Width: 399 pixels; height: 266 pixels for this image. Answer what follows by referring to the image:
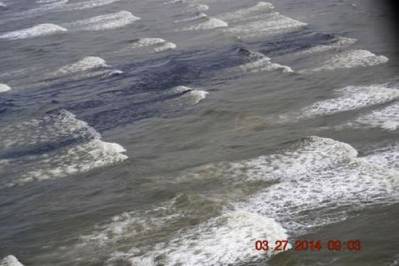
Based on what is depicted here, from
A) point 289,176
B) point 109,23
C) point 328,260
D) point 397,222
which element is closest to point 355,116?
point 289,176

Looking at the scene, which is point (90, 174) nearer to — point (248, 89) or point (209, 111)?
point (209, 111)

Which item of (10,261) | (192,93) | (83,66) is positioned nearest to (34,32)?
(83,66)

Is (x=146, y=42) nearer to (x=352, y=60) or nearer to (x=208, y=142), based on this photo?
(x=352, y=60)

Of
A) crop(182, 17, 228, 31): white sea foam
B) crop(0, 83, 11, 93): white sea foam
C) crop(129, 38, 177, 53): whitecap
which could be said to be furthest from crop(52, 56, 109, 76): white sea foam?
crop(182, 17, 228, 31): white sea foam

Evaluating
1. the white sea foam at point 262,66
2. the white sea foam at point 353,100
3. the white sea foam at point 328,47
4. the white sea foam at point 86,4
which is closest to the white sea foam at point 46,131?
the white sea foam at point 353,100

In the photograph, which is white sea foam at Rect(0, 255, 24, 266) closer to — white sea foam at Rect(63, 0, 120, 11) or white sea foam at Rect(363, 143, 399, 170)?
white sea foam at Rect(363, 143, 399, 170)

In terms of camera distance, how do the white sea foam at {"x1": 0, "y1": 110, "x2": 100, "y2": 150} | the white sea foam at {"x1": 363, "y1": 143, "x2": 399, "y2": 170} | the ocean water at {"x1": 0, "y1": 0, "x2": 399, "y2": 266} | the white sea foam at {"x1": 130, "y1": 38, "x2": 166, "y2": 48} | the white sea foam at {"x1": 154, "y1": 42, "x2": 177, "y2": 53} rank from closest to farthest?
the ocean water at {"x1": 0, "y1": 0, "x2": 399, "y2": 266} → the white sea foam at {"x1": 363, "y1": 143, "x2": 399, "y2": 170} → the white sea foam at {"x1": 0, "y1": 110, "x2": 100, "y2": 150} → the white sea foam at {"x1": 154, "y1": 42, "x2": 177, "y2": 53} → the white sea foam at {"x1": 130, "y1": 38, "x2": 166, "y2": 48}
